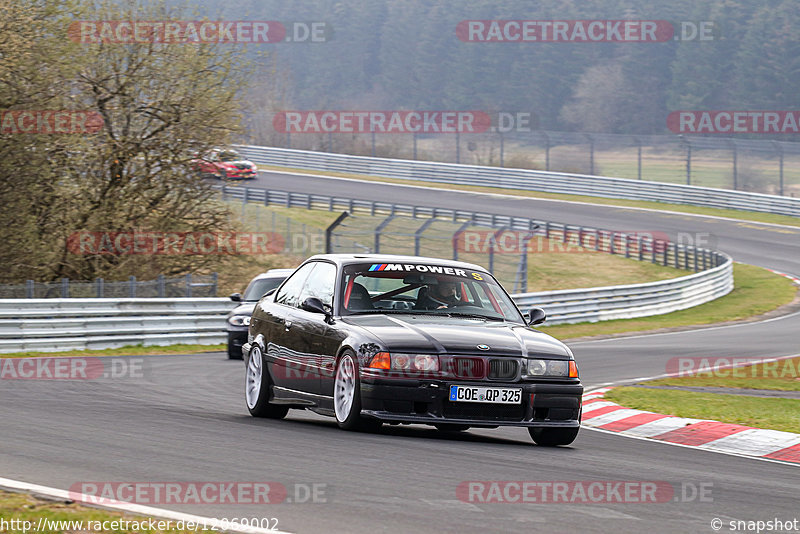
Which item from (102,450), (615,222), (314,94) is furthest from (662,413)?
(314,94)

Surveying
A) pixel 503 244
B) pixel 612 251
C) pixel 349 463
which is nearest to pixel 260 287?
pixel 349 463

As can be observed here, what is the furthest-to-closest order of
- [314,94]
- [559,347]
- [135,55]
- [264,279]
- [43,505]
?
1. [314,94]
2. [135,55]
3. [264,279]
4. [559,347]
5. [43,505]

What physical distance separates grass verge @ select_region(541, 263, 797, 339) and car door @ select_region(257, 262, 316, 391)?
49.0 ft

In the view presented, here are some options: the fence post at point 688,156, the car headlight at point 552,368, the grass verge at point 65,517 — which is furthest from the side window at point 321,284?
the fence post at point 688,156

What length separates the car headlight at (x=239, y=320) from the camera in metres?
17.5

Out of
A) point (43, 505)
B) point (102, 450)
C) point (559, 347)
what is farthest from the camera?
point (559, 347)

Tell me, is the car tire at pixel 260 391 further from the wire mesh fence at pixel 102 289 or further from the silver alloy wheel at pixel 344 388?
the wire mesh fence at pixel 102 289

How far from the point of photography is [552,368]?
8656 millimetres

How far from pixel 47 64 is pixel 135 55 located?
224 cm

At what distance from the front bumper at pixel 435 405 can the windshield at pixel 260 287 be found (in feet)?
33.6

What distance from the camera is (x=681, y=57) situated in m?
87.8

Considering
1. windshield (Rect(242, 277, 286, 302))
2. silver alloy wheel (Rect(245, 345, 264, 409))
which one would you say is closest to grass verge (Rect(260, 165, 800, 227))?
windshield (Rect(242, 277, 286, 302))

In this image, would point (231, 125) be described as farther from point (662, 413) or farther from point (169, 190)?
point (662, 413)

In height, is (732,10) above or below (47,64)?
above
